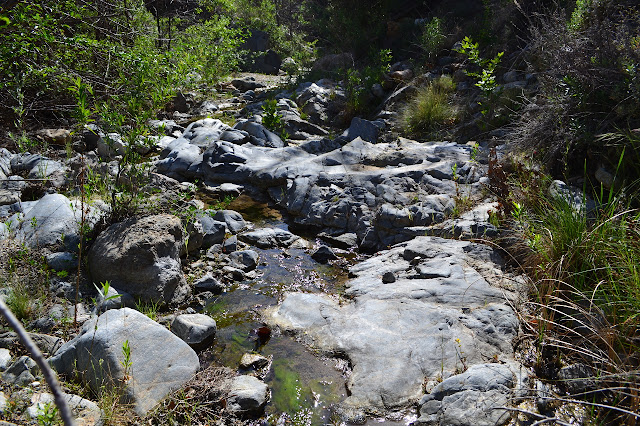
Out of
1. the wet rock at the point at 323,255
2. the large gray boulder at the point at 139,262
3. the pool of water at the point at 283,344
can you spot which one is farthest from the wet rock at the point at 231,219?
the large gray boulder at the point at 139,262

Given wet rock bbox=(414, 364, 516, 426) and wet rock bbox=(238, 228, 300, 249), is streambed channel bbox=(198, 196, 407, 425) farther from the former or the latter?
wet rock bbox=(414, 364, 516, 426)

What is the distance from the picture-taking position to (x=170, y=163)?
27.7 feet

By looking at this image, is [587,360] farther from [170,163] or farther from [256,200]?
[170,163]

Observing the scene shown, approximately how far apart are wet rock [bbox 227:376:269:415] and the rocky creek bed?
0.04ft

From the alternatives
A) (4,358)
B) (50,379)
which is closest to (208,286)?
(4,358)

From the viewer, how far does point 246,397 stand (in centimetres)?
350

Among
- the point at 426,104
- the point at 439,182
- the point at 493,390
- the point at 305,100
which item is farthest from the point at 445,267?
the point at 305,100

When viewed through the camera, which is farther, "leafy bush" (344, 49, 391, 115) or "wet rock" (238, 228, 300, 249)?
"leafy bush" (344, 49, 391, 115)

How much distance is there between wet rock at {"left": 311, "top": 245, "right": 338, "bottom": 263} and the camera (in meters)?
6.05

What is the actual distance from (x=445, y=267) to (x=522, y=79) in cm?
633

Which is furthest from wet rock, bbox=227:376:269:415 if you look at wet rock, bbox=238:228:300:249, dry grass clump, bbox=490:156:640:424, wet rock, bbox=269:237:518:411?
wet rock, bbox=238:228:300:249

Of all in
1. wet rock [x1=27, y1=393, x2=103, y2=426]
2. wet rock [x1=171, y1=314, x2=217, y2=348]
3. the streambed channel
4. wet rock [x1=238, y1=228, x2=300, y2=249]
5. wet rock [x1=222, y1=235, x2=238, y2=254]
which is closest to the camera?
wet rock [x1=27, y1=393, x2=103, y2=426]

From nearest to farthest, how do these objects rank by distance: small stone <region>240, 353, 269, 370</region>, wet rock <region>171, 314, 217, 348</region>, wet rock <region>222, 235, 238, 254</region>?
small stone <region>240, 353, 269, 370</region> → wet rock <region>171, 314, 217, 348</region> → wet rock <region>222, 235, 238, 254</region>

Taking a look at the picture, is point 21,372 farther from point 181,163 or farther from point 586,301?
point 181,163
